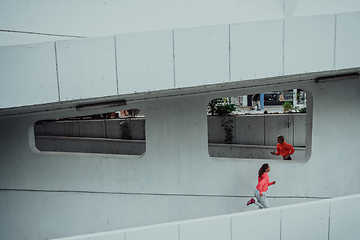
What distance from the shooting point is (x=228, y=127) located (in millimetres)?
10867

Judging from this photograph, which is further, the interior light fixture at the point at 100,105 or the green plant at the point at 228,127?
the green plant at the point at 228,127

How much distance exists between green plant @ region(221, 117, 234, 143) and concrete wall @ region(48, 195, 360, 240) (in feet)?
20.0

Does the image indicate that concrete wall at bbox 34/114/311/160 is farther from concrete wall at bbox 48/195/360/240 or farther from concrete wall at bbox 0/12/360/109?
concrete wall at bbox 0/12/360/109

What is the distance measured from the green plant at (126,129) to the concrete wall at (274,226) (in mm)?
7385

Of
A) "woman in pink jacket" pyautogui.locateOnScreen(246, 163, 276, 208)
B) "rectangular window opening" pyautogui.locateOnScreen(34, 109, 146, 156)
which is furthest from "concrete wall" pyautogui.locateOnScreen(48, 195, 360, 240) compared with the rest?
"rectangular window opening" pyautogui.locateOnScreen(34, 109, 146, 156)

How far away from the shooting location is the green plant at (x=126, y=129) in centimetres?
1145

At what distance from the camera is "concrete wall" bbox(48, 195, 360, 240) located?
437 centimetres

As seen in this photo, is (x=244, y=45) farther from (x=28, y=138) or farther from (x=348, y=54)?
(x=28, y=138)

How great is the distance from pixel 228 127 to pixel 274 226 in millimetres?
6406

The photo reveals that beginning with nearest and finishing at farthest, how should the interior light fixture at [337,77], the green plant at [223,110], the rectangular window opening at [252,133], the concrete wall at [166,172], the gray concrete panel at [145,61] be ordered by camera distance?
the gray concrete panel at [145,61] → the interior light fixture at [337,77] → the concrete wall at [166,172] → the rectangular window opening at [252,133] → the green plant at [223,110]

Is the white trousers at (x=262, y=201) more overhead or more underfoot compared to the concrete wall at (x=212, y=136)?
more underfoot

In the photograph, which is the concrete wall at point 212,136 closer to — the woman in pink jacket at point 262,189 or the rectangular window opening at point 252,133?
the rectangular window opening at point 252,133

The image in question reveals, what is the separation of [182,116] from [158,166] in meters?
1.52

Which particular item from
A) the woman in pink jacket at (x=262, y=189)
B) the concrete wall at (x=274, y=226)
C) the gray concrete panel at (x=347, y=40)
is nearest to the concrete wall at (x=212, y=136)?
the woman in pink jacket at (x=262, y=189)
